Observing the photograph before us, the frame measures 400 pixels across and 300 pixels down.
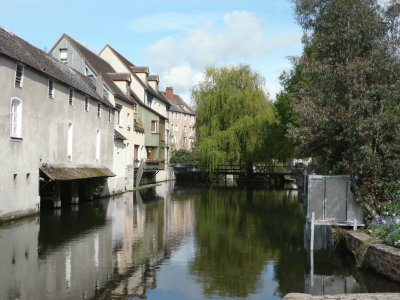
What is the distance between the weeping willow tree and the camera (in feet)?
162

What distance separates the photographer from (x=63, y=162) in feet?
88.8

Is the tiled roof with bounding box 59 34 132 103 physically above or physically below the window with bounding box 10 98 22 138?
above

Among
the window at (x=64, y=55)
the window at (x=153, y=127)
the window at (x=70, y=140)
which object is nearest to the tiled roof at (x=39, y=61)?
the window at (x=70, y=140)

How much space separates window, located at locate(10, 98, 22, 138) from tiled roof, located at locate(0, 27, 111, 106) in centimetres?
187

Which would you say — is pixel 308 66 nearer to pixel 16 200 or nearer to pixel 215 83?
pixel 16 200

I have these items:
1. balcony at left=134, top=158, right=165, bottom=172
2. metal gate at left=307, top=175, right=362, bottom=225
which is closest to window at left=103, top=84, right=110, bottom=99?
balcony at left=134, top=158, right=165, bottom=172

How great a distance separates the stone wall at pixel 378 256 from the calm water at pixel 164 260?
0.30m

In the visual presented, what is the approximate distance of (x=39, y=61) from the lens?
25266 millimetres

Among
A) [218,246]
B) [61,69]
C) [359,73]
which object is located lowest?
[218,246]


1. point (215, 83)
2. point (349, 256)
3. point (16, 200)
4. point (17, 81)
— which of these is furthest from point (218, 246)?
point (215, 83)

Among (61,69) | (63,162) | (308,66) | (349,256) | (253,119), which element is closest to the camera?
(349,256)

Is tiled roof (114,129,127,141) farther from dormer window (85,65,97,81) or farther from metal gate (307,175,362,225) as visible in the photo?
metal gate (307,175,362,225)

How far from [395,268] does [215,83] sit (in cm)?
4228

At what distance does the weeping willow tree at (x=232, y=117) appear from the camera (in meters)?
49.4
